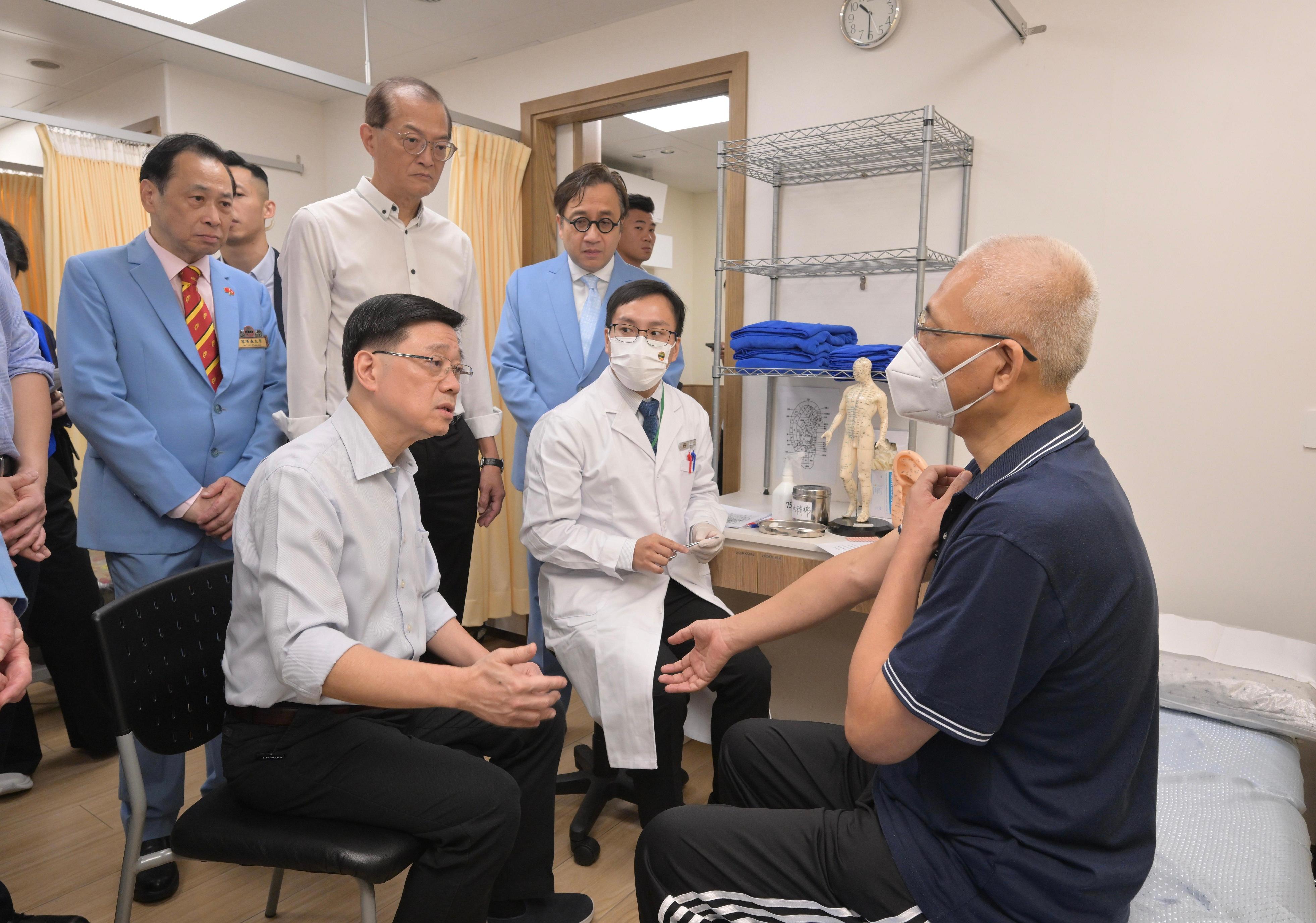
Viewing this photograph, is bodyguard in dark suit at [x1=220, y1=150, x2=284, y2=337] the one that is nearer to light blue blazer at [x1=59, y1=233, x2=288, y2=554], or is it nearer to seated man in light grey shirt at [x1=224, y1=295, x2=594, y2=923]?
light blue blazer at [x1=59, y1=233, x2=288, y2=554]

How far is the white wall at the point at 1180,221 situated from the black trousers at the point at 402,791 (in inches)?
81.4

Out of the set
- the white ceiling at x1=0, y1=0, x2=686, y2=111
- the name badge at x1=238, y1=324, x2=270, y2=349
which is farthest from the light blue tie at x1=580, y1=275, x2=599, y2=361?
the white ceiling at x1=0, y1=0, x2=686, y2=111

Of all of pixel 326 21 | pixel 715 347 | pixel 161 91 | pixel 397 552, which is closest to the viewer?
pixel 397 552

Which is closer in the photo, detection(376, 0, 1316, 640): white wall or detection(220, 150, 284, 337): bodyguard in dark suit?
detection(376, 0, 1316, 640): white wall

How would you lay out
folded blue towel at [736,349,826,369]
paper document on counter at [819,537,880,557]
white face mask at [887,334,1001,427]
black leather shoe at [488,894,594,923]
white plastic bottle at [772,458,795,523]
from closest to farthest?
1. white face mask at [887,334,1001,427]
2. black leather shoe at [488,894,594,923]
3. paper document on counter at [819,537,880,557]
4. white plastic bottle at [772,458,795,523]
5. folded blue towel at [736,349,826,369]

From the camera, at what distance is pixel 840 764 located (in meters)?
1.45

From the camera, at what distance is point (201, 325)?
2033 millimetres

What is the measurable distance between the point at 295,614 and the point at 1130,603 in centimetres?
118

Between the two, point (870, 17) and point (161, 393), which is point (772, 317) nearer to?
point (870, 17)

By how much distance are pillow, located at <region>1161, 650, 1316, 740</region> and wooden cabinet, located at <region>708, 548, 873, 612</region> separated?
74 centimetres

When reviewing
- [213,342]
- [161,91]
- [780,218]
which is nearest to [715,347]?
[780,218]

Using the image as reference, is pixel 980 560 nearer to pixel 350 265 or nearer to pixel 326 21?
pixel 350 265

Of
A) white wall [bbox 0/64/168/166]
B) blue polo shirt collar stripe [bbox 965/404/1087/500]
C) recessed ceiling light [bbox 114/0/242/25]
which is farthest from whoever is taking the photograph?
white wall [bbox 0/64/168/166]

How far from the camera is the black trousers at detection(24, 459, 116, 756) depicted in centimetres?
251
